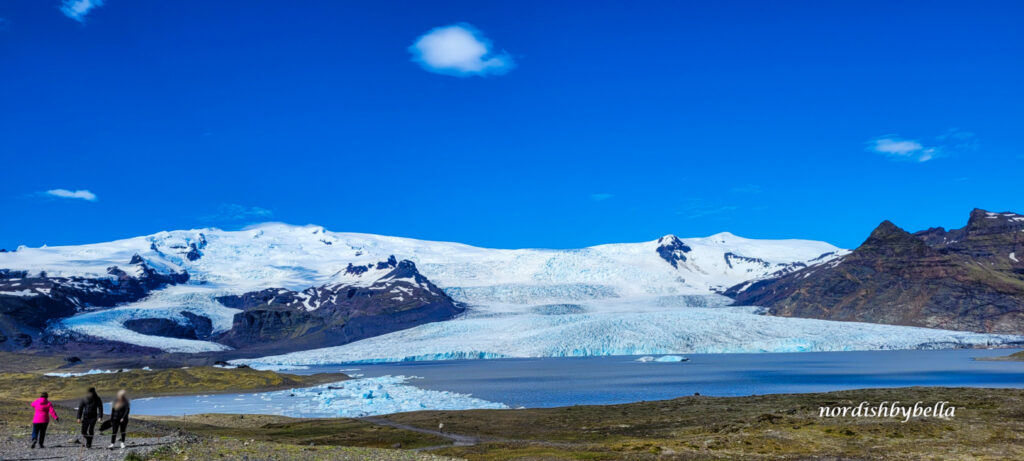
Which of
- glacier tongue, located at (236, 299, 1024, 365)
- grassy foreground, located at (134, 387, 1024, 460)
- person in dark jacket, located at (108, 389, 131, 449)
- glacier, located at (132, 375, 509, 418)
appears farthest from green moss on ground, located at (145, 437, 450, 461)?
glacier tongue, located at (236, 299, 1024, 365)

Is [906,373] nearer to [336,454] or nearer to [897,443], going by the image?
[897,443]

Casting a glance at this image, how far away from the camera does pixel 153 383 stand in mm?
92188

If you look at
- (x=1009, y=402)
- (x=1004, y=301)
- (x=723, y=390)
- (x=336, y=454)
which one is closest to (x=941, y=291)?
(x=1004, y=301)

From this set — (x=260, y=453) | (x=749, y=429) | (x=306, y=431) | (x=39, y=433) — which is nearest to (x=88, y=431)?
(x=39, y=433)

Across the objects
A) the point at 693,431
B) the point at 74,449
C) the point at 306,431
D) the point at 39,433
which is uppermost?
the point at 39,433

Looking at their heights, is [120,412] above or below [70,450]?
above

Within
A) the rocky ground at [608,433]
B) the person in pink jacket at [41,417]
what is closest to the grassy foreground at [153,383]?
the rocky ground at [608,433]

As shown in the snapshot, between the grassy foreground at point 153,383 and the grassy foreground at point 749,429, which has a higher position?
the grassy foreground at point 153,383

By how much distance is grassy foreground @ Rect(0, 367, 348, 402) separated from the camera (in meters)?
86.3

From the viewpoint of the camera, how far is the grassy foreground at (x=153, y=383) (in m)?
86.3

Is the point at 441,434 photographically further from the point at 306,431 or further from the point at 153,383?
the point at 153,383

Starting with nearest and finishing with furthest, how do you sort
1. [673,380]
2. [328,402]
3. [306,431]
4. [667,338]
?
[306,431], [328,402], [673,380], [667,338]

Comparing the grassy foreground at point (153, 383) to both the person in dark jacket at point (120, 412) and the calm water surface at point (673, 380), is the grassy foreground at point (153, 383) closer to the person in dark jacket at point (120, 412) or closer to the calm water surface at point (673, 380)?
the calm water surface at point (673, 380)

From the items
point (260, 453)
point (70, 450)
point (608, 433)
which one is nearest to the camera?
point (70, 450)
